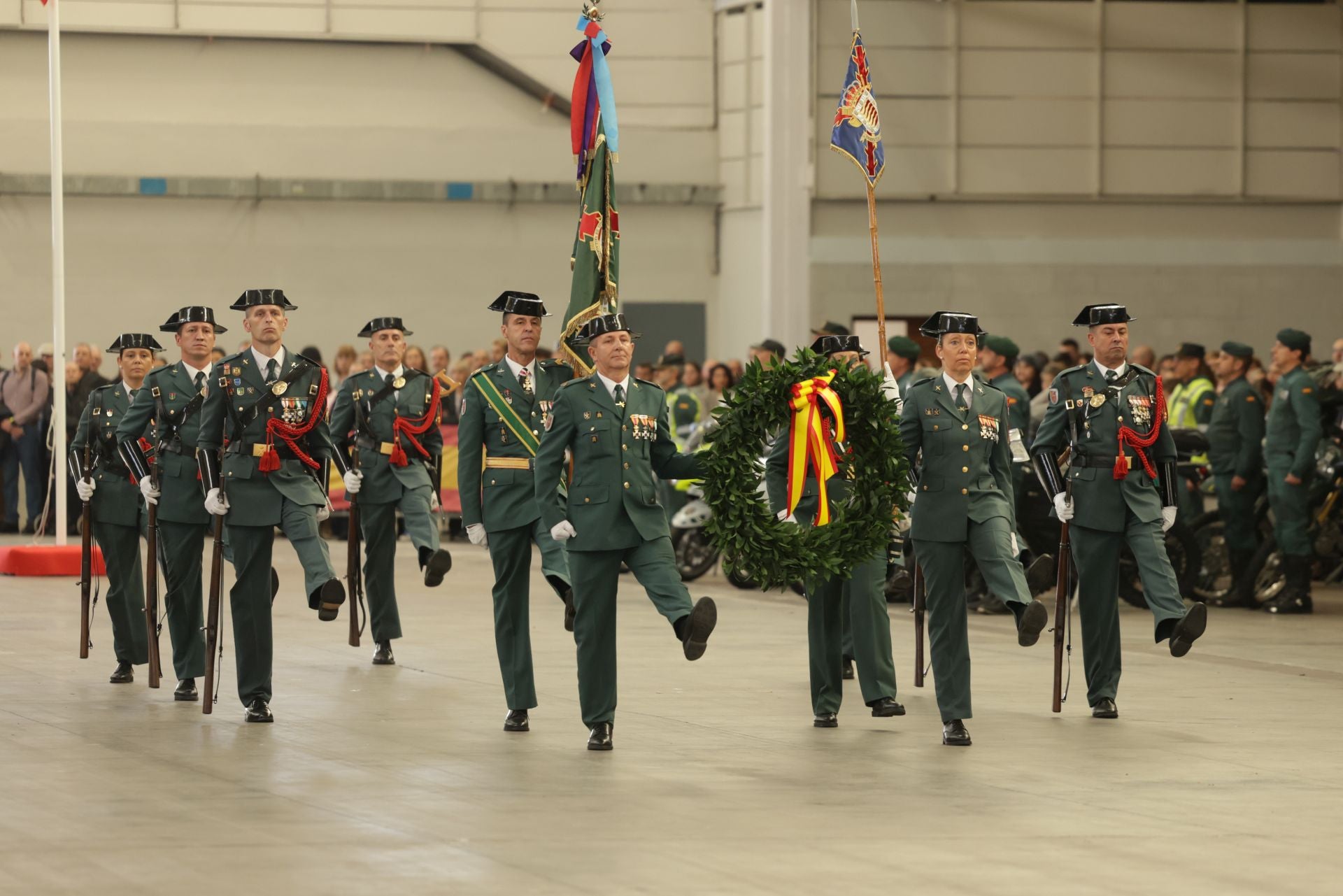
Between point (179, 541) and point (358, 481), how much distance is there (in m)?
2.44

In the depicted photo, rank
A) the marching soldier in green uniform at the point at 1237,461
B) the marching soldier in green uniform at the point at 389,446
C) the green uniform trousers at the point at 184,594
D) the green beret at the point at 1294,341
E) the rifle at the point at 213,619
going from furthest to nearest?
1. the marching soldier in green uniform at the point at 1237,461
2. the green beret at the point at 1294,341
3. the marching soldier in green uniform at the point at 389,446
4. the green uniform trousers at the point at 184,594
5. the rifle at the point at 213,619

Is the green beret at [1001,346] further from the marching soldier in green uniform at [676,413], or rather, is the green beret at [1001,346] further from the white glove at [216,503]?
the white glove at [216,503]

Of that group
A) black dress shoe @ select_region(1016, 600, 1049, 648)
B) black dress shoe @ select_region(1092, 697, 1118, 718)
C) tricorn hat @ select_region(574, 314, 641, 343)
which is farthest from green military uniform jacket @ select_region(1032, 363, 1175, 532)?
tricorn hat @ select_region(574, 314, 641, 343)

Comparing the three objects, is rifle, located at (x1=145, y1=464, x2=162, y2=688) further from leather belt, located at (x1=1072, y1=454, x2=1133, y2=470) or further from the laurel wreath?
leather belt, located at (x1=1072, y1=454, x2=1133, y2=470)

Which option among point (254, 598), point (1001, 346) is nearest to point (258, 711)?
point (254, 598)

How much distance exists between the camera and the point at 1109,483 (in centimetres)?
1113

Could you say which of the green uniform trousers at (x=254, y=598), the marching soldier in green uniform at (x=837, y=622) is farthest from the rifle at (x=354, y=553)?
the marching soldier in green uniform at (x=837, y=622)

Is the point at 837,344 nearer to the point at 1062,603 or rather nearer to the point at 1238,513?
the point at 1062,603

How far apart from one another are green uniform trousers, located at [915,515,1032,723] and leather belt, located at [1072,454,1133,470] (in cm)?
81

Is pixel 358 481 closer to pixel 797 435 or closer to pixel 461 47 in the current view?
pixel 797 435

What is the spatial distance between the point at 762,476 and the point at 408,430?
14.0ft

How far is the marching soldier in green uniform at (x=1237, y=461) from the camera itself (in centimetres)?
1702

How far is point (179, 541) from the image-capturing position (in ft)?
37.5

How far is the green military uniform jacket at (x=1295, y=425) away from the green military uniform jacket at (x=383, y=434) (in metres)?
6.48
